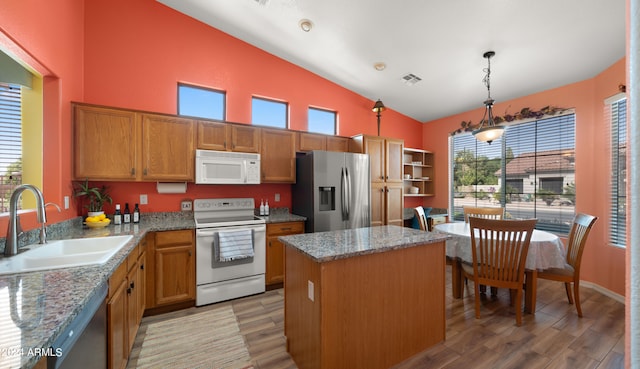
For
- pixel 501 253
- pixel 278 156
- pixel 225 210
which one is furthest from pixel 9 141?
pixel 501 253

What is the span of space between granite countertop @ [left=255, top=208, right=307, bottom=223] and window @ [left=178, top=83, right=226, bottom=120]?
1473 mm

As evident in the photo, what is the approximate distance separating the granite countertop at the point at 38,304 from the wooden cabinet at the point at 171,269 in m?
0.96

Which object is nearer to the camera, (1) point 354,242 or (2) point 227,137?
(1) point 354,242

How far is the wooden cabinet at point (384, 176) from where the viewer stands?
160 inches

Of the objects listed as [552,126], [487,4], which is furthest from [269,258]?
[552,126]

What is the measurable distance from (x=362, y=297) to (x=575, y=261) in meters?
2.42

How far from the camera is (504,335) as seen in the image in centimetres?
228

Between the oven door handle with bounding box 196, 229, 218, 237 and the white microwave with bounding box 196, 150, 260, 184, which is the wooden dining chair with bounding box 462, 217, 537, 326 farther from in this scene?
the oven door handle with bounding box 196, 229, 218, 237

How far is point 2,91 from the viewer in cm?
201

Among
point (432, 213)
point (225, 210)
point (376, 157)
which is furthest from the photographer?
point (432, 213)

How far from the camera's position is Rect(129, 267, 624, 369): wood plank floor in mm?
1948

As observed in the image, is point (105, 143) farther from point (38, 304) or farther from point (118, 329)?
point (38, 304)

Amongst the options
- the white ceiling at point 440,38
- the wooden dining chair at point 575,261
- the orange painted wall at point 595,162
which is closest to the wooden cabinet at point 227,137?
the white ceiling at point 440,38

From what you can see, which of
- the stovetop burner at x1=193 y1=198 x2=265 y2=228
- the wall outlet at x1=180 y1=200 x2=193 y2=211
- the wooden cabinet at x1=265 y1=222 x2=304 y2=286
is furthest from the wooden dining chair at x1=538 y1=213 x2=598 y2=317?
the wall outlet at x1=180 y1=200 x2=193 y2=211
